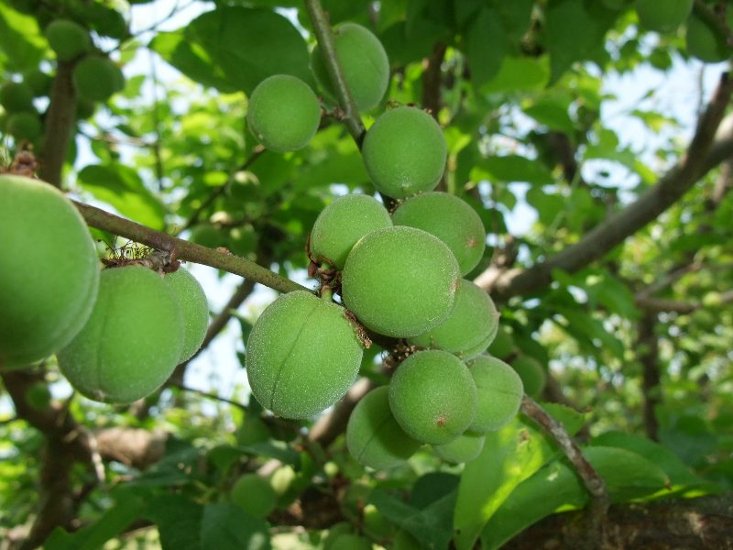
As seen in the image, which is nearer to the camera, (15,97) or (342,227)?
(342,227)

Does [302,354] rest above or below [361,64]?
below

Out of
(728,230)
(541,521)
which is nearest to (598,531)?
(541,521)

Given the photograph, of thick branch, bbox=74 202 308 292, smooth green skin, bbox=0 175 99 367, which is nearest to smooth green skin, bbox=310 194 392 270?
thick branch, bbox=74 202 308 292

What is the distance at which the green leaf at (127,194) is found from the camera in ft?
8.94

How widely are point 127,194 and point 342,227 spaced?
1.94 m

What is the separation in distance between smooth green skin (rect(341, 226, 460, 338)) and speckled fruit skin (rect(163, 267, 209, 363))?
0.22 meters

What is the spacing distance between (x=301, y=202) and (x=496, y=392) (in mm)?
1720

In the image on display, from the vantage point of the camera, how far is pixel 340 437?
3219mm

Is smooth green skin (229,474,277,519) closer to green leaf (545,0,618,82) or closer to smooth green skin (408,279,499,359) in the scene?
smooth green skin (408,279,499,359)

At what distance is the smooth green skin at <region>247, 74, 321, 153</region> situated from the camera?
1.45 meters

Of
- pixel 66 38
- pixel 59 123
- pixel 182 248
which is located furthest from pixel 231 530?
pixel 66 38

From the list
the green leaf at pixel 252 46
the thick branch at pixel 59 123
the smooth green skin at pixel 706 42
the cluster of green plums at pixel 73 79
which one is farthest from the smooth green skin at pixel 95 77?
the smooth green skin at pixel 706 42

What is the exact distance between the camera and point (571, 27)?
8.16 ft

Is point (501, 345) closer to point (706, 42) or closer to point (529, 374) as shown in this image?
A: point (529, 374)
